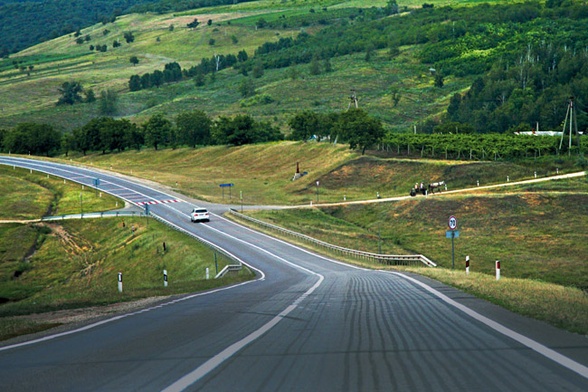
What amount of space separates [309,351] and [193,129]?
152 m

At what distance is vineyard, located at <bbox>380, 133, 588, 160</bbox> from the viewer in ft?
341

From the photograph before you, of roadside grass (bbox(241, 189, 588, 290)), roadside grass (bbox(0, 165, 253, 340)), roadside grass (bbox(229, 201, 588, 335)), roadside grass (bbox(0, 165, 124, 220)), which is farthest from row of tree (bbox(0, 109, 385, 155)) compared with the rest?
roadside grass (bbox(229, 201, 588, 335))

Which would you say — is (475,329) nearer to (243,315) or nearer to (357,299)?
(243,315)

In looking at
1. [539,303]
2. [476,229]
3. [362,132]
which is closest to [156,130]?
[362,132]

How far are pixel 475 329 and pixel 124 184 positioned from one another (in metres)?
106

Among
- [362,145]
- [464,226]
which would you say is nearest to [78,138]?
[362,145]

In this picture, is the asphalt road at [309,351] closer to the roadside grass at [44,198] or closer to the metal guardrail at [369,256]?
the metal guardrail at [369,256]

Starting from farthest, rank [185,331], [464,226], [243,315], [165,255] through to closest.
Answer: [464,226]
[165,255]
[243,315]
[185,331]

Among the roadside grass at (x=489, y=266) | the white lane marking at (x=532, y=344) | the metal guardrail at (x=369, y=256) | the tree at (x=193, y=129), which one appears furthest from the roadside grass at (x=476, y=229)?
the tree at (x=193, y=129)

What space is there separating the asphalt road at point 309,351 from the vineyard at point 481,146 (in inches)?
3550

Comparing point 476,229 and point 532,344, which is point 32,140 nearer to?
point 476,229

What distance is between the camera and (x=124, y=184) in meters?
114

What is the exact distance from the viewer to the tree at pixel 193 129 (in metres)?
161

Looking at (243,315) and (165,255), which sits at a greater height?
(243,315)
